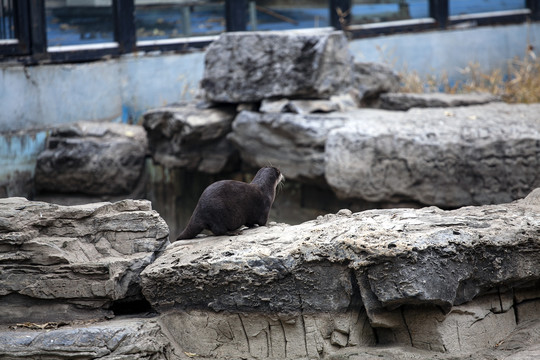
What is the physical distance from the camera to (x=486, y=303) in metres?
3.69

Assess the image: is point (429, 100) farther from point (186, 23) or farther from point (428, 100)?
point (186, 23)

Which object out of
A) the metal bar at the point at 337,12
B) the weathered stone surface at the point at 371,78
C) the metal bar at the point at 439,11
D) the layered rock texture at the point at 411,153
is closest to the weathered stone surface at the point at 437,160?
the layered rock texture at the point at 411,153

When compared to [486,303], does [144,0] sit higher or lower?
higher

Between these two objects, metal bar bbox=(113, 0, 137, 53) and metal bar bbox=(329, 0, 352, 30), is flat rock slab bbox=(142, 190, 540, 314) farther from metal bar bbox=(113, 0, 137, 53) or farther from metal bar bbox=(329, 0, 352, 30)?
metal bar bbox=(329, 0, 352, 30)

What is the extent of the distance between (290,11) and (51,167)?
13.8 feet

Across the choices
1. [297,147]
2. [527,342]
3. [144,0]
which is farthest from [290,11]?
[527,342]

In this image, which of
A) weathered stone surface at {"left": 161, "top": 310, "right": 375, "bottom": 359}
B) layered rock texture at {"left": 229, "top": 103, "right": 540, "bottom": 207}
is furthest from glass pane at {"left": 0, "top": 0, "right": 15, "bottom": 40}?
weathered stone surface at {"left": 161, "top": 310, "right": 375, "bottom": 359}

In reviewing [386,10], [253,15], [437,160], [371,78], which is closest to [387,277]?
[437,160]

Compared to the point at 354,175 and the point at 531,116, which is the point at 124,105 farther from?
the point at 531,116

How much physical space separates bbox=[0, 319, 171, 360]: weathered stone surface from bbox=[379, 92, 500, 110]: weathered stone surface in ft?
16.7

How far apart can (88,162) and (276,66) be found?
2075 mm

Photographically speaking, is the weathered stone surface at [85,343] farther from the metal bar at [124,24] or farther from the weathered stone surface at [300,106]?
the metal bar at [124,24]

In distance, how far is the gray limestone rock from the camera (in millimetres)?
7895

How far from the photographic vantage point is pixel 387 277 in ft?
11.4
